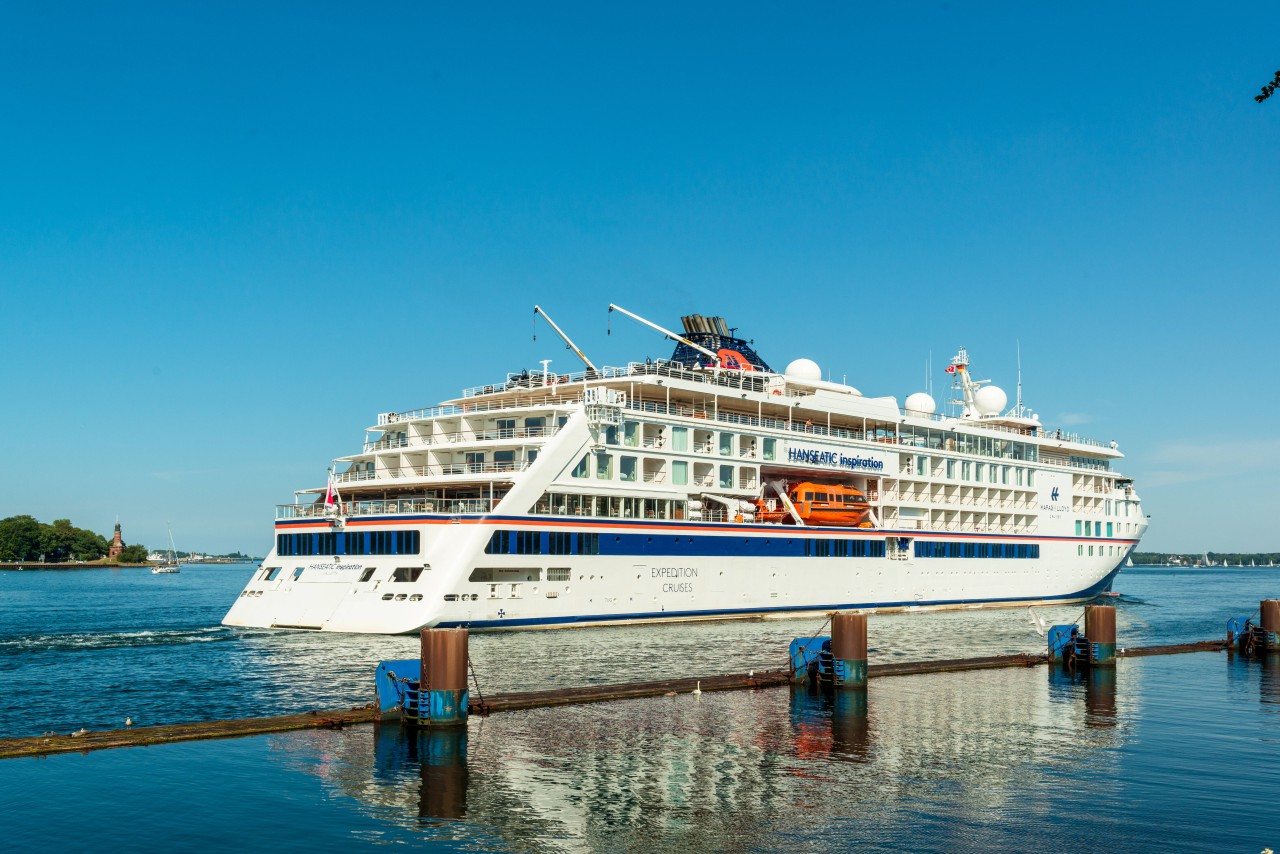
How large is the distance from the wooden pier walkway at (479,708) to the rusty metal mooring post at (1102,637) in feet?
6.35

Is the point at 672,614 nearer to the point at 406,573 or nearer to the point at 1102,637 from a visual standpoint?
the point at 406,573

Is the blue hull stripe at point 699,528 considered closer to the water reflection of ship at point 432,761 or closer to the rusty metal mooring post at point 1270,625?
the rusty metal mooring post at point 1270,625

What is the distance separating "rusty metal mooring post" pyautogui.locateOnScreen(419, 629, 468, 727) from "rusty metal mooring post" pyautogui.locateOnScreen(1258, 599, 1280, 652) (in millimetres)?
37390

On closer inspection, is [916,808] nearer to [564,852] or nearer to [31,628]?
[564,852]

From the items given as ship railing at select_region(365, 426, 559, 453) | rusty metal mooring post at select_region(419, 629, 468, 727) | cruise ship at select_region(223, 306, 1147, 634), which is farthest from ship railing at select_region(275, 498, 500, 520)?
rusty metal mooring post at select_region(419, 629, 468, 727)

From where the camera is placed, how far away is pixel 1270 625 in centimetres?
4709

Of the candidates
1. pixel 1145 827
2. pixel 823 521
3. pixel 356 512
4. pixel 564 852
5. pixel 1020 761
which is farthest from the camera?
pixel 823 521

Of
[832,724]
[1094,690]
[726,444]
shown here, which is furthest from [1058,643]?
[726,444]

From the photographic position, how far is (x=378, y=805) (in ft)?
62.9

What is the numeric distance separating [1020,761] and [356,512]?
34696mm

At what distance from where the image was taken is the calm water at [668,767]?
58.2 ft

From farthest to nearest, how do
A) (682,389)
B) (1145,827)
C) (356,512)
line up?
(682,389), (356,512), (1145,827)

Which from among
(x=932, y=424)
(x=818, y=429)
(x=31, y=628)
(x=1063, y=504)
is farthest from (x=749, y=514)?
(x=31, y=628)

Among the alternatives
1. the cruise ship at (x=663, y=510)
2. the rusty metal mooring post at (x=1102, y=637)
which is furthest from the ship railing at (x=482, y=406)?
the rusty metal mooring post at (x=1102, y=637)
